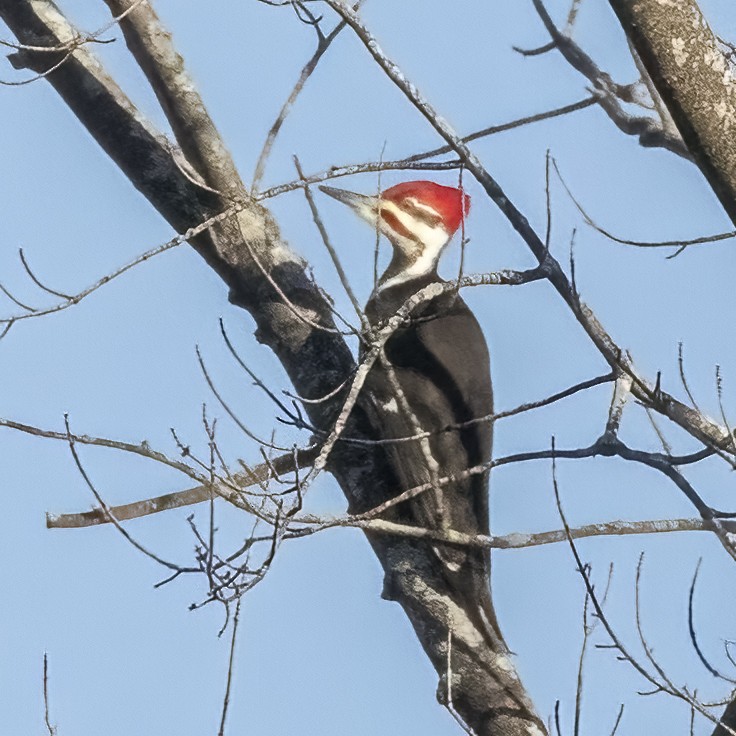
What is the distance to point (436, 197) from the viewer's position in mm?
5551

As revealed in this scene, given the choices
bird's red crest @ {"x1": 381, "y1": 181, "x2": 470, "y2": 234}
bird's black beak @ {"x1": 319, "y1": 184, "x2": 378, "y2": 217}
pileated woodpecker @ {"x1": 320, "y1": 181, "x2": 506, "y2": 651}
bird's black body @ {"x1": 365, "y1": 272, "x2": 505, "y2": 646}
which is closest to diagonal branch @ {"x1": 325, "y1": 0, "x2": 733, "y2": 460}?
pileated woodpecker @ {"x1": 320, "y1": 181, "x2": 506, "y2": 651}

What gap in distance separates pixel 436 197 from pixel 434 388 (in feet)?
3.98

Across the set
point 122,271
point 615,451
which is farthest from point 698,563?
point 122,271

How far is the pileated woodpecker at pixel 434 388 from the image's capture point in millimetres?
4070

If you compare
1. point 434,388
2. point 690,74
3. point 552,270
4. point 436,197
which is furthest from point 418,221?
point 690,74

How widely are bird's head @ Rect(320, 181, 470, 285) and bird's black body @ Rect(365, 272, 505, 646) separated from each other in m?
0.31

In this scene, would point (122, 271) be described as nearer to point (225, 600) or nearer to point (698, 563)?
point (225, 600)

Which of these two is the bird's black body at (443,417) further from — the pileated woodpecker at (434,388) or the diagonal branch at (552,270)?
the diagonal branch at (552,270)

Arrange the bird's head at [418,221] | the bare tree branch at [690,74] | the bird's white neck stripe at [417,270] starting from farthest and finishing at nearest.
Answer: the bird's head at [418,221], the bird's white neck stripe at [417,270], the bare tree branch at [690,74]

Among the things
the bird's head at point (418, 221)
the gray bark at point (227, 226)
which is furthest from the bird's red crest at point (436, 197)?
the gray bark at point (227, 226)

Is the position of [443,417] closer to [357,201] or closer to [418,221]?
[357,201]

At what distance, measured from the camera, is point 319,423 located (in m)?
4.25

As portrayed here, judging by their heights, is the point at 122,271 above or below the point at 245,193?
below

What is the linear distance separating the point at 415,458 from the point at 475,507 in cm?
46
